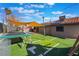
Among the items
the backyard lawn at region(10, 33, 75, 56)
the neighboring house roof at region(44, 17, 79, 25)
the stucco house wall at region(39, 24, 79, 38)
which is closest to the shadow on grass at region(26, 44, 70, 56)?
the backyard lawn at region(10, 33, 75, 56)

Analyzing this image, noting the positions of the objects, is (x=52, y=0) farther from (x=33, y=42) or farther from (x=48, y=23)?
(x=33, y=42)

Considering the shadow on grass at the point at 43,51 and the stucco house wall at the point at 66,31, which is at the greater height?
the stucco house wall at the point at 66,31

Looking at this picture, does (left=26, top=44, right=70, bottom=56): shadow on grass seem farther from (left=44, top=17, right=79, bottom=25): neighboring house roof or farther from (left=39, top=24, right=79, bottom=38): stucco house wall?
(left=44, top=17, right=79, bottom=25): neighboring house roof

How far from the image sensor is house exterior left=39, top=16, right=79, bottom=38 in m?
3.79

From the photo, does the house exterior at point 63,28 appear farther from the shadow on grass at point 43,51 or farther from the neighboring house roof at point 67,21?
the shadow on grass at point 43,51

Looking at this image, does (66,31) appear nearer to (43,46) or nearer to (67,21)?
(67,21)

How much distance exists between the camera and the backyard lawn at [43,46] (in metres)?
3.84

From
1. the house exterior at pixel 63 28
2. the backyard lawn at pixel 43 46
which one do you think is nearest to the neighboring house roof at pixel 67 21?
the house exterior at pixel 63 28

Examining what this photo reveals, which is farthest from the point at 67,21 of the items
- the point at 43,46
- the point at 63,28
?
the point at 43,46

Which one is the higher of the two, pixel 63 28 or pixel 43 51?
pixel 63 28

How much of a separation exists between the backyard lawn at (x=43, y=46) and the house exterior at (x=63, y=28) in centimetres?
8

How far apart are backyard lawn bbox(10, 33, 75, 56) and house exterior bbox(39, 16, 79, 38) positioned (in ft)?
0.26

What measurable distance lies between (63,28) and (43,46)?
0.42 meters

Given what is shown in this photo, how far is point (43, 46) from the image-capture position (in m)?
3.88
